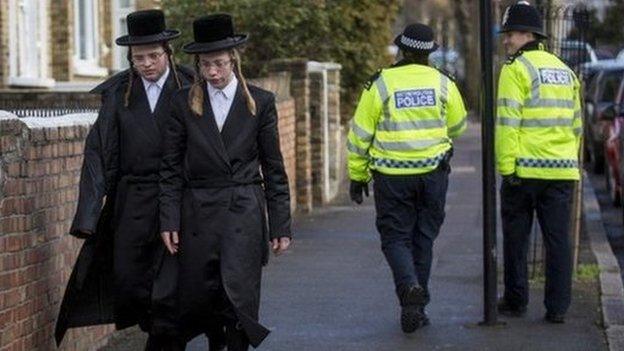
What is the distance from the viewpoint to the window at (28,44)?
69.1 feet

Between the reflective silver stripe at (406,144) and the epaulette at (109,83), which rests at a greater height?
the epaulette at (109,83)

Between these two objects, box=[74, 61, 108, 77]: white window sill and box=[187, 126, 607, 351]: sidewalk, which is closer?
box=[187, 126, 607, 351]: sidewalk

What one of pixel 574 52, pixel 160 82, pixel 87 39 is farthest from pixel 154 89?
pixel 87 39

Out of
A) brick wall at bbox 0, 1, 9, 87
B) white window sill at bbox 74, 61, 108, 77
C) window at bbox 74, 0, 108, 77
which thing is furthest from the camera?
window at bbox 74, 0, 108, 77

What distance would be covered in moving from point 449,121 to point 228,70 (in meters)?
2.64

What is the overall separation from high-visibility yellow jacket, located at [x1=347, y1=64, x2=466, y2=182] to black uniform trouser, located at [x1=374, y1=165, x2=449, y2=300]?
71 mm

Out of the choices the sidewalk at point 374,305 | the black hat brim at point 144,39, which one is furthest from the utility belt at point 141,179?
the sidewalk at point 374,305

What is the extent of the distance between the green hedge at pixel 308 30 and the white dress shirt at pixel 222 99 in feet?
35.1

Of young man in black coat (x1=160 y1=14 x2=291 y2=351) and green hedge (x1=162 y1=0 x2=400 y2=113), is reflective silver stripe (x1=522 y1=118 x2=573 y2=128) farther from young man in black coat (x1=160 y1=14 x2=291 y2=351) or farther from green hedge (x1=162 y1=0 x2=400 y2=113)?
green hedge (x1=162 y1=0 x2=400 y2=113)

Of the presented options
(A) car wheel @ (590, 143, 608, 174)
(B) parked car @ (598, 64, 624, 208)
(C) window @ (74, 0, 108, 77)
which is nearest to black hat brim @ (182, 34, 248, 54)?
(B) parked car @ (598, 64, 624, 208)

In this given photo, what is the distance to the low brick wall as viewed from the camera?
326 inches

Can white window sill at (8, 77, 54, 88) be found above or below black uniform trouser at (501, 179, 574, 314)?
above

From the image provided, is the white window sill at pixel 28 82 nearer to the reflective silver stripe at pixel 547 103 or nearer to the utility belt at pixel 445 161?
the utility belt at pixel 445 161

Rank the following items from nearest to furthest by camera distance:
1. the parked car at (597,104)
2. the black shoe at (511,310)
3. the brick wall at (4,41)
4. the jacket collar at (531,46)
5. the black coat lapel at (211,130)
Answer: the black coat lapel at (211,130) < the jacket collar at (531,46) < the black shoe at (511,310) < the brick wall at (4,41) < the parked car at (597,104)
